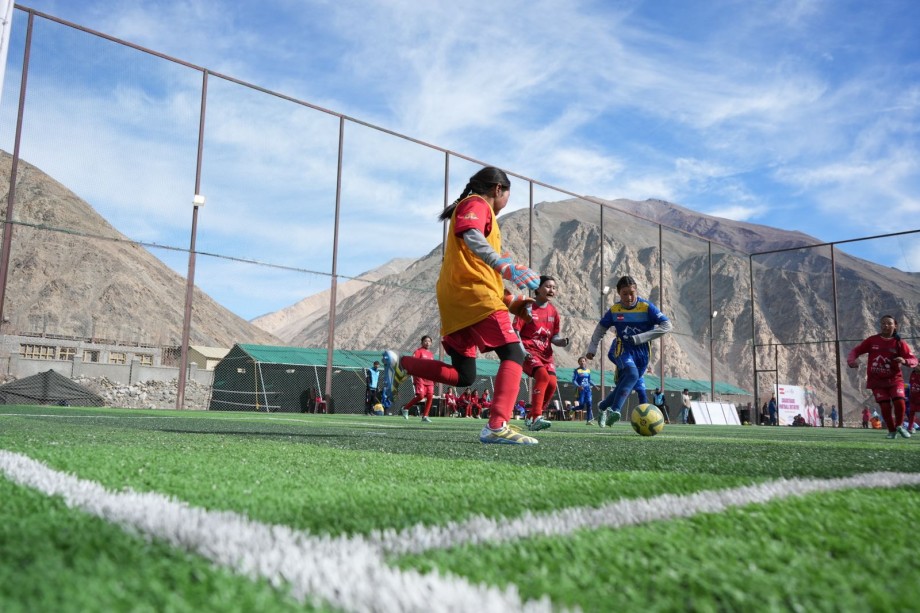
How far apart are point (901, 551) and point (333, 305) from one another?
17057 mm

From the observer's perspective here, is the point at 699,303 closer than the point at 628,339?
No

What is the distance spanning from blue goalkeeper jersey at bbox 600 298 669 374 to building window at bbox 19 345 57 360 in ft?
116

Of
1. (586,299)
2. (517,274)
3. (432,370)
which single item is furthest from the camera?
(586,299)

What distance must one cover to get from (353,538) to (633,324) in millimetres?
7442

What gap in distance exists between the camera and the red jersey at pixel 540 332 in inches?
323

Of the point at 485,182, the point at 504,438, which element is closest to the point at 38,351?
the point at 485,182

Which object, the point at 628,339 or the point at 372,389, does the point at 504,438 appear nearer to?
the point at 628,339

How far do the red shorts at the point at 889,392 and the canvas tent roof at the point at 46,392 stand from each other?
582 inches

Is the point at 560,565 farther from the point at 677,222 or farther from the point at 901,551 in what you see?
the point at 677,222

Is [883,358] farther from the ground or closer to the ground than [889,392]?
farther from the ground

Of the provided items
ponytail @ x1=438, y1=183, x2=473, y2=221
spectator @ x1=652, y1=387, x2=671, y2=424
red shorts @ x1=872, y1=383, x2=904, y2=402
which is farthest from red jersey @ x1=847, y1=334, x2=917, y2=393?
ponytail @ x1=438, y1=183, x2=473, y2=221

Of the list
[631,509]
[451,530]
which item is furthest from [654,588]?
[631,509]

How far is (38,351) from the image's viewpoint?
35125mm

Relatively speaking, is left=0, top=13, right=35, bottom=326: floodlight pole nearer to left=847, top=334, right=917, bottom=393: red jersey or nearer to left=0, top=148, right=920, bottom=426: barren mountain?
left=847, top=334, right=917, bottom=393: red jersey
